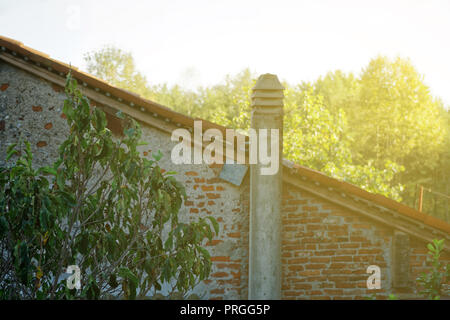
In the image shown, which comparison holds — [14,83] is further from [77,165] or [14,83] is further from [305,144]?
[305,144]

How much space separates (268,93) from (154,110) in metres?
2.19

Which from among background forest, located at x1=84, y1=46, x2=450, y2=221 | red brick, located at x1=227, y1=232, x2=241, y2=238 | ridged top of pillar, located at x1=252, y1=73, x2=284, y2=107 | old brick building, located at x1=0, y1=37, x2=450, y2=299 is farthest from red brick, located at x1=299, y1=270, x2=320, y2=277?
background forest, located at x1=84, y1=46, x2=450, y2=221

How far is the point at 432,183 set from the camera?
33.9 meters

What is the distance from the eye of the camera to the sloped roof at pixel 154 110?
6.97m

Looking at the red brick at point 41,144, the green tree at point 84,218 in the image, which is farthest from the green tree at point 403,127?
the green tree at point 84,218

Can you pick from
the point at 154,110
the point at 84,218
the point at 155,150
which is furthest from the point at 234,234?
the point at 84,218

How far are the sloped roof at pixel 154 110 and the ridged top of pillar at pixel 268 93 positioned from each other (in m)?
1.40

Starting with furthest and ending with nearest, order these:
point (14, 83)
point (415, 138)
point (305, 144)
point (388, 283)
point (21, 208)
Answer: point (415, 138) < point (305, 144) < point (14, 83) < point (388, 283) < point (21, 208)

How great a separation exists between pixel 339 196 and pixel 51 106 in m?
4.87

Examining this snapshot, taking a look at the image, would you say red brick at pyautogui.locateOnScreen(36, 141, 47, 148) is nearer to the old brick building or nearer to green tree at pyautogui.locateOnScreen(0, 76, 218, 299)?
the old brick building

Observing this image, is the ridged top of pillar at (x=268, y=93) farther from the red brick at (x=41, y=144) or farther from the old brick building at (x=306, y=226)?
the red brick at (x=41, y=144)

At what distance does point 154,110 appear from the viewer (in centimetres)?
712

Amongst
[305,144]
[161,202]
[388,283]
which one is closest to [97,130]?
[161,202]

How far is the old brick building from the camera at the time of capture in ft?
23.0
